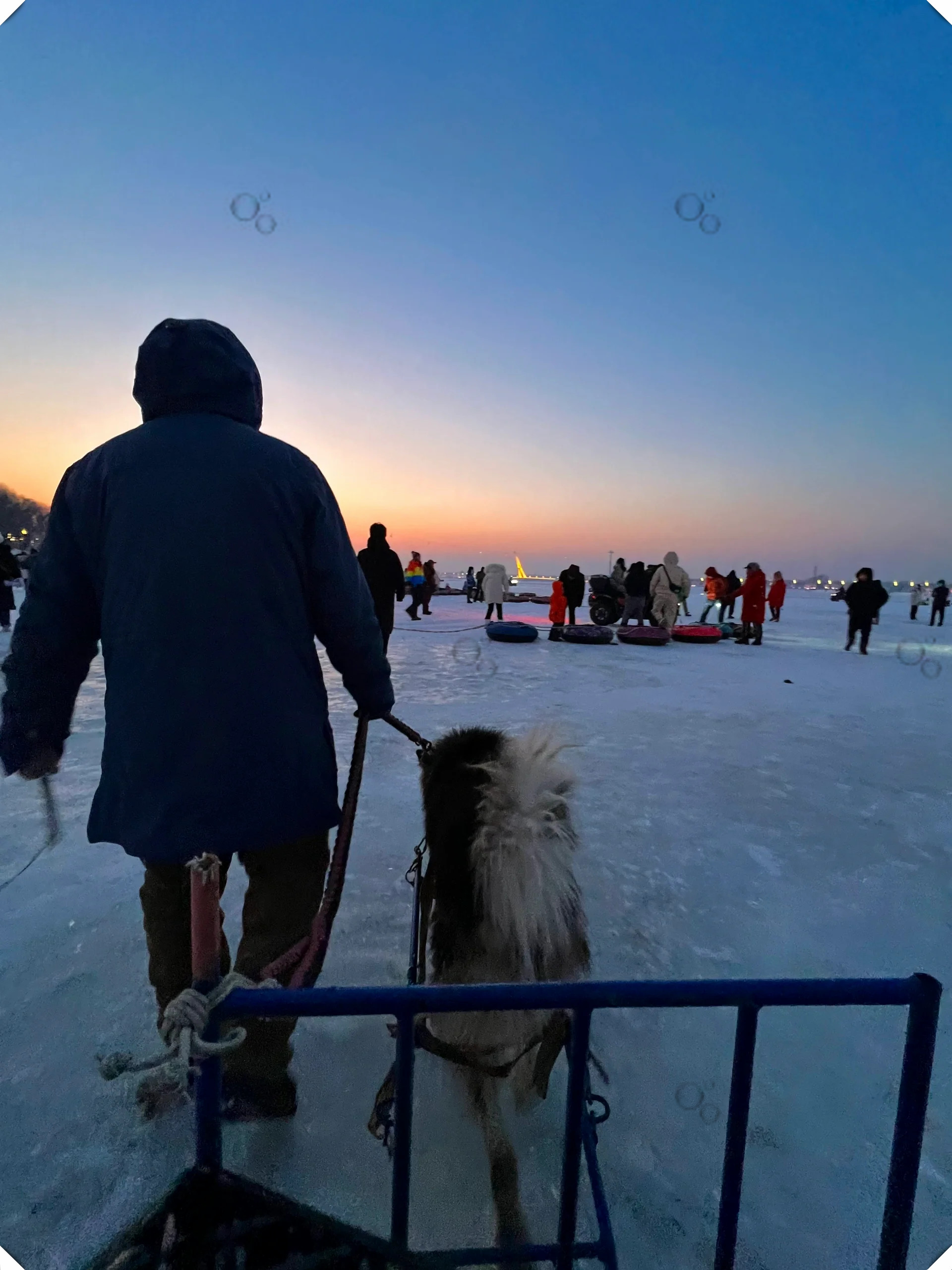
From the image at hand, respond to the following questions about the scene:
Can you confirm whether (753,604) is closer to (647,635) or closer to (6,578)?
(647,635)

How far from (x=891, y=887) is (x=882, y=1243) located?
8.20ft

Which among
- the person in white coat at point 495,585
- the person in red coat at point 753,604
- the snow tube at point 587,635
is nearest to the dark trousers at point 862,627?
the person in red coat at point 753,604

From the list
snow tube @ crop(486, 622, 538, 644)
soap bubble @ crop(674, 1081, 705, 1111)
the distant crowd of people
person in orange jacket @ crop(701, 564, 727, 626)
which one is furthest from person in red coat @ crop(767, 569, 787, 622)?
soap bubble @ crop(674, 1081, 705, 1111)

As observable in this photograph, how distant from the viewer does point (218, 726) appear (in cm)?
138

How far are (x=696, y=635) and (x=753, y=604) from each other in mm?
1430

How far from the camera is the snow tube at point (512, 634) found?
13242 millimetres

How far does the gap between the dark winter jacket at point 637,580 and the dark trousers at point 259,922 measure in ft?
46.7

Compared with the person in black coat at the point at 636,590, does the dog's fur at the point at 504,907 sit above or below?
below

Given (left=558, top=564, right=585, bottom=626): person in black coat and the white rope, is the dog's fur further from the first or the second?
(left=558, top=564, right=585, bottom=626): person in black coat

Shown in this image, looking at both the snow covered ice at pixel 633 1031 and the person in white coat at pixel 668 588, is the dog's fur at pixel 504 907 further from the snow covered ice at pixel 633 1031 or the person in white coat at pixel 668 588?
the person in white coat at pixel 668 588

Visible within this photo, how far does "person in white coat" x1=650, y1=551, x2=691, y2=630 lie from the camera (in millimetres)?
14398

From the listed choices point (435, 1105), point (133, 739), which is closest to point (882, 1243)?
point (435, 1105)

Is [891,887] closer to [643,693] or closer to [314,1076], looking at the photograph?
[314,1076]

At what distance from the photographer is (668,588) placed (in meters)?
14.5
